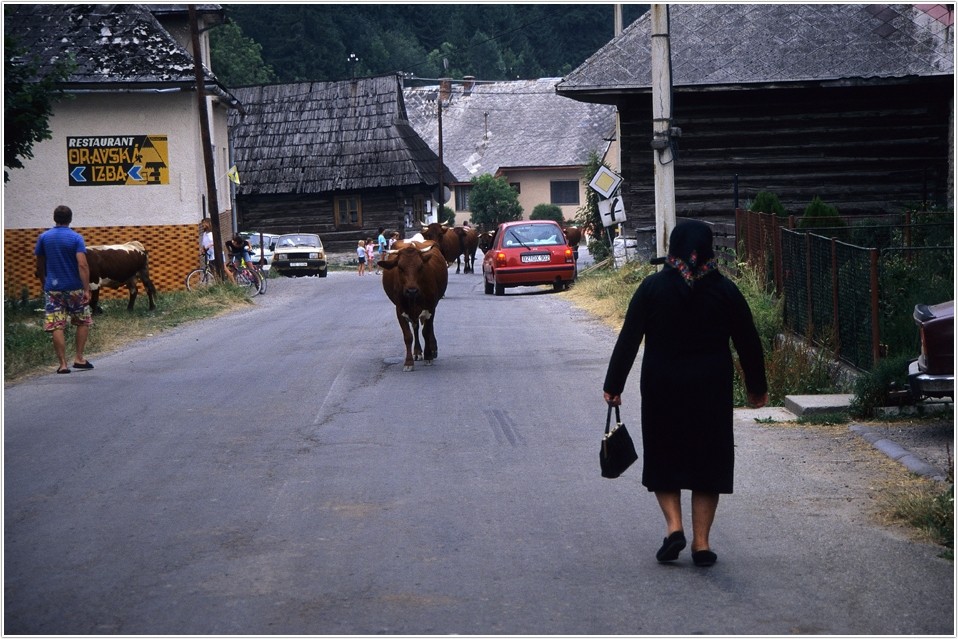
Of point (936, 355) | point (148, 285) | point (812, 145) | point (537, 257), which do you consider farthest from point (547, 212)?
point (936, 355)

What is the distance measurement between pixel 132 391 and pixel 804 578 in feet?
28.6

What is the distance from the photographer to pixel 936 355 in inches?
360


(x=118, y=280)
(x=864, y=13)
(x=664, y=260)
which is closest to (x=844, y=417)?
(x=664, y=260)

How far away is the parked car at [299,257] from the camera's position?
45281 millimetres

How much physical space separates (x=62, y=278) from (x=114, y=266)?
27.6ft

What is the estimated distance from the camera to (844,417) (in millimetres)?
10820

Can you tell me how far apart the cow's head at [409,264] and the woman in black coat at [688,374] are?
315 inches

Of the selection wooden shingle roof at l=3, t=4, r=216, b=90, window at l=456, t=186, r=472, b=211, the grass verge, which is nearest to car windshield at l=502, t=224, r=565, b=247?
the grass verge

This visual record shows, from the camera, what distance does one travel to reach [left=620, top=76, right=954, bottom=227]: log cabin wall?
2627cm

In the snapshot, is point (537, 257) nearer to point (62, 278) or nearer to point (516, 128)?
point (62, 278)

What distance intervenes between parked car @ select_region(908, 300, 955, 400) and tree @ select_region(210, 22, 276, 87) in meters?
73.4

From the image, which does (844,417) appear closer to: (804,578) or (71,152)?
(804,578)

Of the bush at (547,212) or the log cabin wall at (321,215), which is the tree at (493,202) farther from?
the log cabin wall at (321,215)

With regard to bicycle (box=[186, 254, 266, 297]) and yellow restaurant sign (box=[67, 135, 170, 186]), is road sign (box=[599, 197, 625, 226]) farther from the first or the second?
yellow restaurant sign (box=[67, 135, 170, 186])
